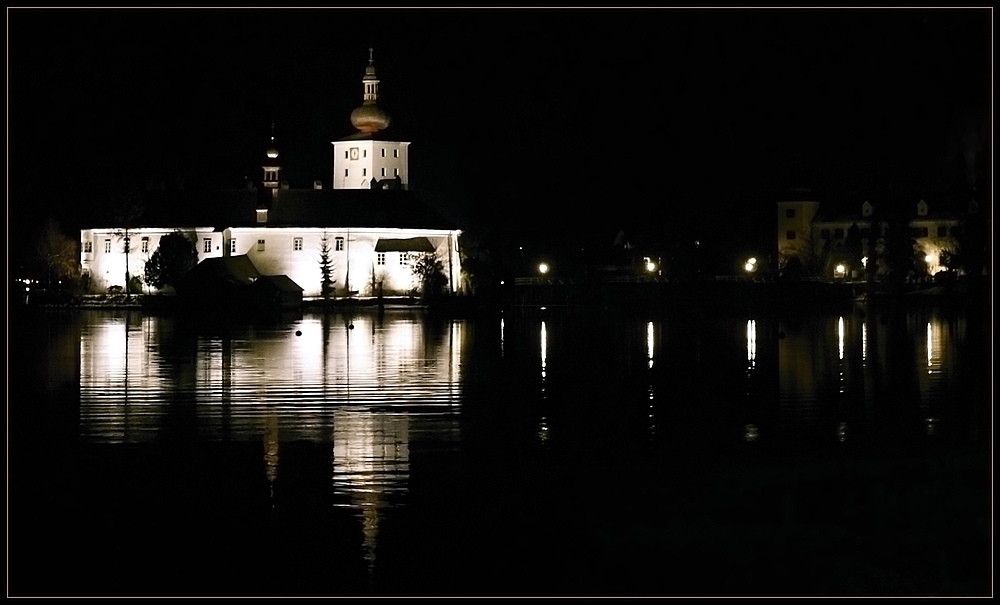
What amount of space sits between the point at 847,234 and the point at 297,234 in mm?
33564

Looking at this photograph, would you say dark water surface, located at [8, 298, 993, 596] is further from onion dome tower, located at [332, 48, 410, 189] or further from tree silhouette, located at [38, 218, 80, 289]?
onion dome tower, located at [332, 48, 410, 189]

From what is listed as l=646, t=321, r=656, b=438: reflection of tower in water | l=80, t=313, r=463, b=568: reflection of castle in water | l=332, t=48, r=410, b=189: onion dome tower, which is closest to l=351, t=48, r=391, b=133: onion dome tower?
l=332, t=48, r=410, b=189: onion dome tower

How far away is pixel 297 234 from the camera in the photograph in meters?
90.8

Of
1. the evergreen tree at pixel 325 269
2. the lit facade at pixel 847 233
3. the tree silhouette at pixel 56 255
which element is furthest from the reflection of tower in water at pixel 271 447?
the tree silhouette at pixel 56 255

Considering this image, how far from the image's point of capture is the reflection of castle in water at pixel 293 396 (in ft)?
56.9

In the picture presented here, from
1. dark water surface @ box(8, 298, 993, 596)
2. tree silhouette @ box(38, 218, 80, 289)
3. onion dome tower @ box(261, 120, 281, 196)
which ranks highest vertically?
onion dome tower @ box(261, 120, 281, 196)

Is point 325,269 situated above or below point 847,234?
below

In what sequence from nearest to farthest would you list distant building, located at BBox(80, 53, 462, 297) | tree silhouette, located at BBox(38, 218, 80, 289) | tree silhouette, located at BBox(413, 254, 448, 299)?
tree silhouette, located at BBox(413, 254, 448, 299) → distant building, located at BBox(80, 53, 462, 297) → tree silhouette, located at BBox(38, 218, 80, 289)

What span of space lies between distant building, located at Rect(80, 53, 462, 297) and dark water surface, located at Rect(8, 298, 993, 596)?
185ft

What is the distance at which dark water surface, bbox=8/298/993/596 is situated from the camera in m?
11.7

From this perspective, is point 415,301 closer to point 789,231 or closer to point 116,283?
point 116,283

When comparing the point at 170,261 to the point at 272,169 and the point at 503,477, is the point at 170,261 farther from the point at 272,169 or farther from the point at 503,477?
the point at 503,477

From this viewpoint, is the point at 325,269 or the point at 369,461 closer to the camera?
the point at 369,461

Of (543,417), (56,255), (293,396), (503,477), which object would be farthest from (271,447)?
(56,255)
